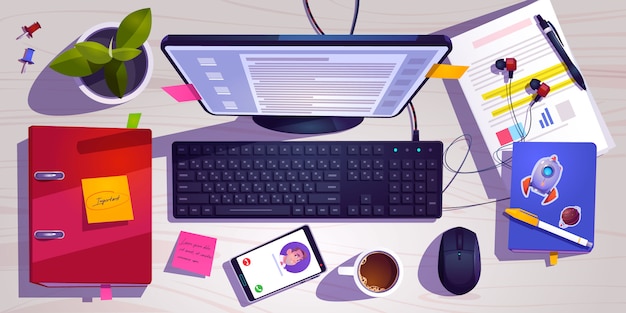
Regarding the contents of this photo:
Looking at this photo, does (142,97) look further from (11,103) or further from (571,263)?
(571,263)

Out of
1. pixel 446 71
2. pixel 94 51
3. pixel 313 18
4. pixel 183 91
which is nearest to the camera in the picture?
pixel 446 71

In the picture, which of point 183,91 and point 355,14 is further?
point 355,14

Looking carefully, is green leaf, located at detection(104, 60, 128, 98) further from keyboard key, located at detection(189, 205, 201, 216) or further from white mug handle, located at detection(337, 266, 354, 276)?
white mug handle, located at detection(337, 266, 354, 276)

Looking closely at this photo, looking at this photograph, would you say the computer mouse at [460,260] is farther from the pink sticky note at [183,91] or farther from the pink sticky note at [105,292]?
the pink sticky note at [105,292]

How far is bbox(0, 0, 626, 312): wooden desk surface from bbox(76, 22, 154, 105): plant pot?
0.09 feet

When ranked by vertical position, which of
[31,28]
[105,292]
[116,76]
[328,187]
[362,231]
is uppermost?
[31,28]

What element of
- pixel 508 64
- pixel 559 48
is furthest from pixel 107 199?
pixel 559 48

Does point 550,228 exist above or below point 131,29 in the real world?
below

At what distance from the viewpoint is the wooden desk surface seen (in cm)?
113

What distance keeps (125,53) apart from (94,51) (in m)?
0.06

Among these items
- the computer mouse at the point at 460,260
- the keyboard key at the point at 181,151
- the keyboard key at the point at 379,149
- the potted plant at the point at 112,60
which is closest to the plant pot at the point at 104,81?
the potted plant at the point at 112,60

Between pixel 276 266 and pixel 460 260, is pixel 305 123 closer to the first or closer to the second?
pixel 276 266

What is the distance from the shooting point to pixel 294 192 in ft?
3.68

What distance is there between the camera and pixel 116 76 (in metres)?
1.07
